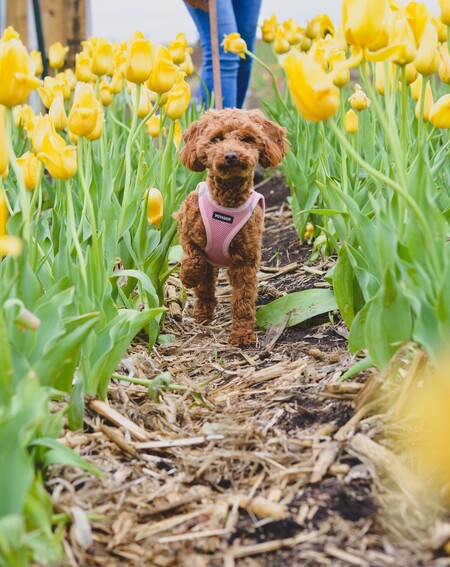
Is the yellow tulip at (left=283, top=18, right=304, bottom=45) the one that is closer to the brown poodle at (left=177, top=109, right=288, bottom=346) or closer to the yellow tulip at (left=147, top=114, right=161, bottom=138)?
the yellow tulip at (left=147, top=114, right=161, bottom=138)

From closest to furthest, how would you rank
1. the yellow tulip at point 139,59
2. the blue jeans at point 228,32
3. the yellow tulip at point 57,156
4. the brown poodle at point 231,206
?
the yellow tulip at point 57,156 < the yellow tulip at point 139,59 < the brown poodle at point 231,206 < the blue jeans at point 228,32

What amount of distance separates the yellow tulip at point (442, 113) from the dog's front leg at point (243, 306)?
3.34 ft

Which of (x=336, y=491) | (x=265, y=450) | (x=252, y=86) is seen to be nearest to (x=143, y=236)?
(x=265, y=450)

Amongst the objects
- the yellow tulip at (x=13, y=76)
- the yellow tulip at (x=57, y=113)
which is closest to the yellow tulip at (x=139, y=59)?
the yellow tulip at (x=57, y=113)

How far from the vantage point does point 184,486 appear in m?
1.87

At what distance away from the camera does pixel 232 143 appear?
8.95 ft

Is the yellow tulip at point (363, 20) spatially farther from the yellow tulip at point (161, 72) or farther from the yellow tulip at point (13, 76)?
the yellow tulip at point (161, 72)

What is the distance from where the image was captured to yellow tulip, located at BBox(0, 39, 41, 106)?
182 centimetres

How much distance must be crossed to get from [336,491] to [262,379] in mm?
816

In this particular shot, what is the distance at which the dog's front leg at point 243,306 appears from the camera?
9.82 ft

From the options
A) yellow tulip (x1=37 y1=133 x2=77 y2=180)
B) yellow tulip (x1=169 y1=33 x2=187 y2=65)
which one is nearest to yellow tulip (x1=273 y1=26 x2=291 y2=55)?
yellow tulip (x1=169 y1=33 x2=187 y2=65)

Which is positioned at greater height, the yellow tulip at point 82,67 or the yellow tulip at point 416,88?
the yellow tulip at point 416,88

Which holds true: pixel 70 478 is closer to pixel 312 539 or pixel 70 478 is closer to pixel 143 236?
pixel 312 539

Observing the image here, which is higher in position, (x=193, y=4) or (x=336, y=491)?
(x=193, y=4)
